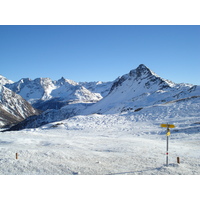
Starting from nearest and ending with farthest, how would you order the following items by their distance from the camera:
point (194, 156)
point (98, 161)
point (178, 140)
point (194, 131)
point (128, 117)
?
point (98, 161) < point (194, 156) < point (178, 140) < point (194, 131) < point (128, 117)

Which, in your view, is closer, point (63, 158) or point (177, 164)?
point (177, 164)

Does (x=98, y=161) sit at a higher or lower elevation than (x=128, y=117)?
lower

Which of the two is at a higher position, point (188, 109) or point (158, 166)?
point (188, 109)

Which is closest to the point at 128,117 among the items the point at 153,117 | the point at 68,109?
the point at 153,117
